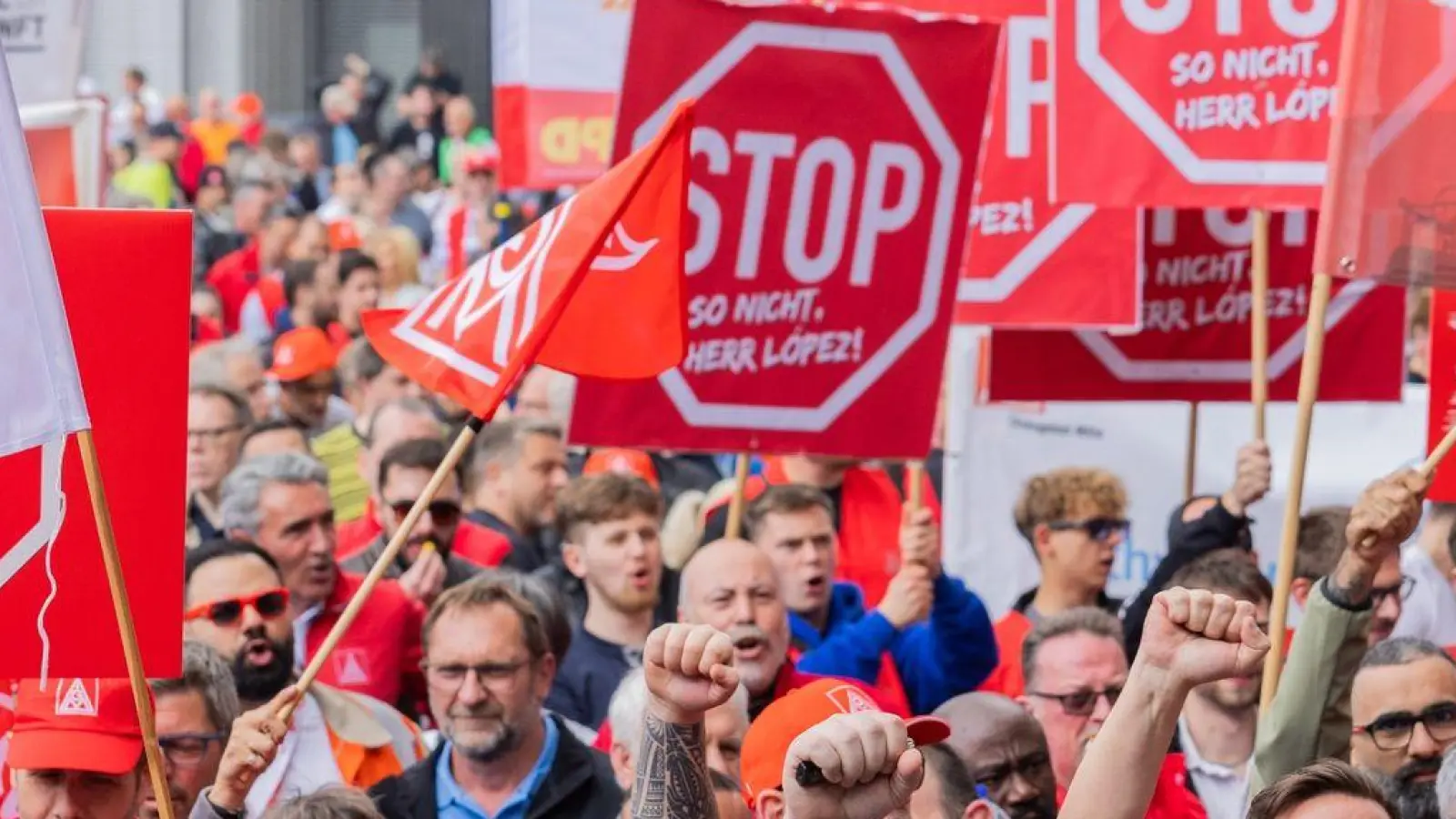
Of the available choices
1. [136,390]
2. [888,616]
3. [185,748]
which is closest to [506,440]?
[888,616]

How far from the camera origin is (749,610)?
21.9 ft

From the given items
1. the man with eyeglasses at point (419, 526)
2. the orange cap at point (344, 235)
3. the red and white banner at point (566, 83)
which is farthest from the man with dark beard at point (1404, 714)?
the orange cap at point (344, 235)

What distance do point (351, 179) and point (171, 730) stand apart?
17.8m

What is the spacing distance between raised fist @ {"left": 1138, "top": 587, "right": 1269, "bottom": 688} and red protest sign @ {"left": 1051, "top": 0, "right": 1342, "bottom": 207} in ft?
10.4

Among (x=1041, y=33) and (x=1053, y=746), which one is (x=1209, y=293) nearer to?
(x=1041, y=33)

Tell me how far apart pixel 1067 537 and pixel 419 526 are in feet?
6.02

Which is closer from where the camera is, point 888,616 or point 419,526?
point 888,616

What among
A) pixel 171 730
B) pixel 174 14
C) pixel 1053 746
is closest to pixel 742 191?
pixel 1053 746

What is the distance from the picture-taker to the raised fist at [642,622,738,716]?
12.6 ft

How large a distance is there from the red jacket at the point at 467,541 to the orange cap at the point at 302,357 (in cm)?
238

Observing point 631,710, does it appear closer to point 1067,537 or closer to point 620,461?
point 1067,537

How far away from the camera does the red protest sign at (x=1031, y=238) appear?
802 cm

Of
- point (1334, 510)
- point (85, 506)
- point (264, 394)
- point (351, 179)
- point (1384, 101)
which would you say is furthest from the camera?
point (351, 179)

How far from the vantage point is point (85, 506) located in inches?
197
